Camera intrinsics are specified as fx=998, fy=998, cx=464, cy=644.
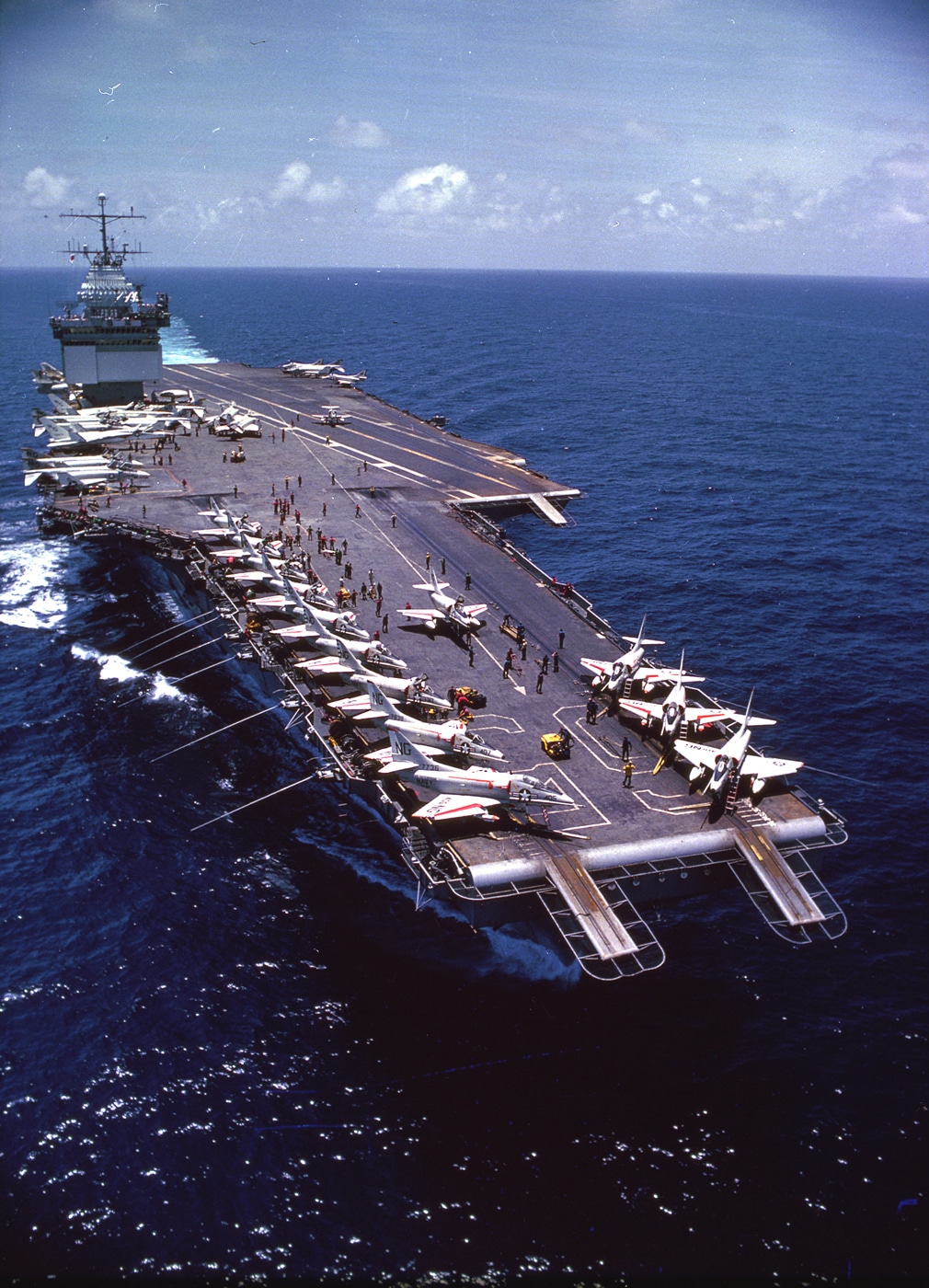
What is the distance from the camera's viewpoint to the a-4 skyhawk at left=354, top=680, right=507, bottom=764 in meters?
42.0

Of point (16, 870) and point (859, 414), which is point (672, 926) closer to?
point (16, 870)

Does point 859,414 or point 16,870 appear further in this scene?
point 859,414

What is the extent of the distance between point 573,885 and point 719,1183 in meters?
10.1

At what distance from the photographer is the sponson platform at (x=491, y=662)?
36.1 metres

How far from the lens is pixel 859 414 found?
142m

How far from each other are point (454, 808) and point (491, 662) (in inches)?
664

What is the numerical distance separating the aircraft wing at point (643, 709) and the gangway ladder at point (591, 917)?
37.2 feet

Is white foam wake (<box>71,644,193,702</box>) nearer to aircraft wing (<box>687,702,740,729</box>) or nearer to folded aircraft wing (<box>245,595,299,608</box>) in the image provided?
folded aircraft wing (<box>245,595,299,608</box>)

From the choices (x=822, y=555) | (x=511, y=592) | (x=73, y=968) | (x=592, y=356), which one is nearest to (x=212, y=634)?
(x=511, y=592)

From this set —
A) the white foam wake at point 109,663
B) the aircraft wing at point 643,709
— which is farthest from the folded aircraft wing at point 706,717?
the white foam wake at point 109,663

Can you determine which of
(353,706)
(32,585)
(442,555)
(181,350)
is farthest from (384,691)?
(181,350)

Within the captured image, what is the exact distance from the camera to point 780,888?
3619 centimetres

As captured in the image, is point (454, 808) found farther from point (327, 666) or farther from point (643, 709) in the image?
point (327, 666)

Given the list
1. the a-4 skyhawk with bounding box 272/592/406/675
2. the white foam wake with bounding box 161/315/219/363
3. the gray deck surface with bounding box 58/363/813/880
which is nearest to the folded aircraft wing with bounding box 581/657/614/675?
the gray deck surface with bounding box 58/363/813/880
